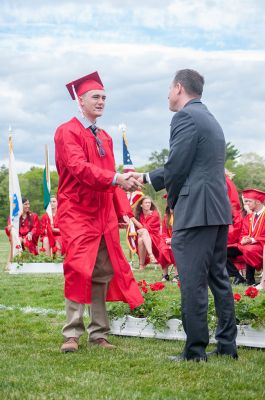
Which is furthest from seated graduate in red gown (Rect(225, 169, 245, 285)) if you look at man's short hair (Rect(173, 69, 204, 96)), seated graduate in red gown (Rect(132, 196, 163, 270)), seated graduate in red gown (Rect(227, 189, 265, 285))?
man's short hair (Rect(173, 69, 204, 96))

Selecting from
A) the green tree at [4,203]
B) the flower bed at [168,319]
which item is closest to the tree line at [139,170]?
the green tree at [4,203]

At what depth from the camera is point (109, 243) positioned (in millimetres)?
6727

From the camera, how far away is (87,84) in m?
6.84

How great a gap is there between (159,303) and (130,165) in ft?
40.1

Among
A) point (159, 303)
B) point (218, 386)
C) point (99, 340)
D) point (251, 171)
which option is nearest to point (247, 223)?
point (159, 303)

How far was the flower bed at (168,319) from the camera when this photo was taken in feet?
22.3

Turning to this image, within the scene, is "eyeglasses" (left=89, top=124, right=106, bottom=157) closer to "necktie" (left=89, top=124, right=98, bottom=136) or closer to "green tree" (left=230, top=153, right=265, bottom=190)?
"necktie" (left=89, top=124, right=98, bottom=136)

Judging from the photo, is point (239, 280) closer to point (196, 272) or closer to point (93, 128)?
point (93, 128)

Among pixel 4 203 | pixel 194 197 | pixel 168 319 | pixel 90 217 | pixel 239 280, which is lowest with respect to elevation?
pixel 239 280

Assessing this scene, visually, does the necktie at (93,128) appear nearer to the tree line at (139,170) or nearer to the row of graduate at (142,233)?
the row of graduate at (142,233)

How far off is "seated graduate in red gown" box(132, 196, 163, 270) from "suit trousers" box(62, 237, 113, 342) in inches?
388

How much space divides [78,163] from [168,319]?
6.07 feet

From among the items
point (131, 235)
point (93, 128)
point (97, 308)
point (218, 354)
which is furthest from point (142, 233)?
point (218, 354)

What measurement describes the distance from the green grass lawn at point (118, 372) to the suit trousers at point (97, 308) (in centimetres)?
17
